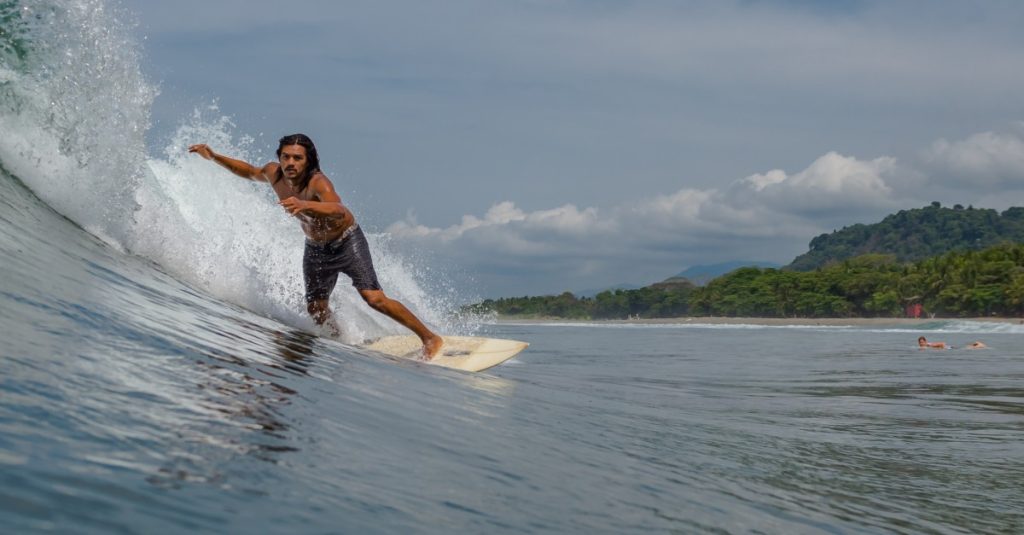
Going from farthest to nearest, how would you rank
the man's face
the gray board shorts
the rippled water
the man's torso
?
the gray board shorts, the man's torso, the man's face, the rippled water

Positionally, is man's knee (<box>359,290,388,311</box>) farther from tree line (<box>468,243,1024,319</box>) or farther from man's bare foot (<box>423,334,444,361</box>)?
tree line (<box>468,243,1024,319</box>)

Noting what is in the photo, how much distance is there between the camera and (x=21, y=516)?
2.11 m

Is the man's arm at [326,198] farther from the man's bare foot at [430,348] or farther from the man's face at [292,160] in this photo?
the man's bare foot at [430,348]

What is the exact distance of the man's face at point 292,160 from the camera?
825 cm

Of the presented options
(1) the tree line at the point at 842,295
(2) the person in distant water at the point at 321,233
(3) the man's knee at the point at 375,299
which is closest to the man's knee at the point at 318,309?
(2) the person in distant water at the point at 321,233

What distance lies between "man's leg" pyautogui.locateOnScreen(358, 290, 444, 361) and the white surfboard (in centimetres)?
10

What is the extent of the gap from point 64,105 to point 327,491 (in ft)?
25.7

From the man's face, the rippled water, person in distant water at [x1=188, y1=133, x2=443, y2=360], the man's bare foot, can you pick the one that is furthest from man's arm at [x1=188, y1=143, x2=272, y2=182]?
the man's bare foot

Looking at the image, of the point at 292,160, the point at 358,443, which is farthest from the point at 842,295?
the point at 358,443

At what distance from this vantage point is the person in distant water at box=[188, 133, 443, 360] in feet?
27.3

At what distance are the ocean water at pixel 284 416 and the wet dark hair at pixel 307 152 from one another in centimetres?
133

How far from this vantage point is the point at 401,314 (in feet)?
30.3

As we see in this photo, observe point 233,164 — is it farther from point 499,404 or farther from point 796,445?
point 796,445

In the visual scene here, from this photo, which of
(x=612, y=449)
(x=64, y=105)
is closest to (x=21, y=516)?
(x=612, y=449)
